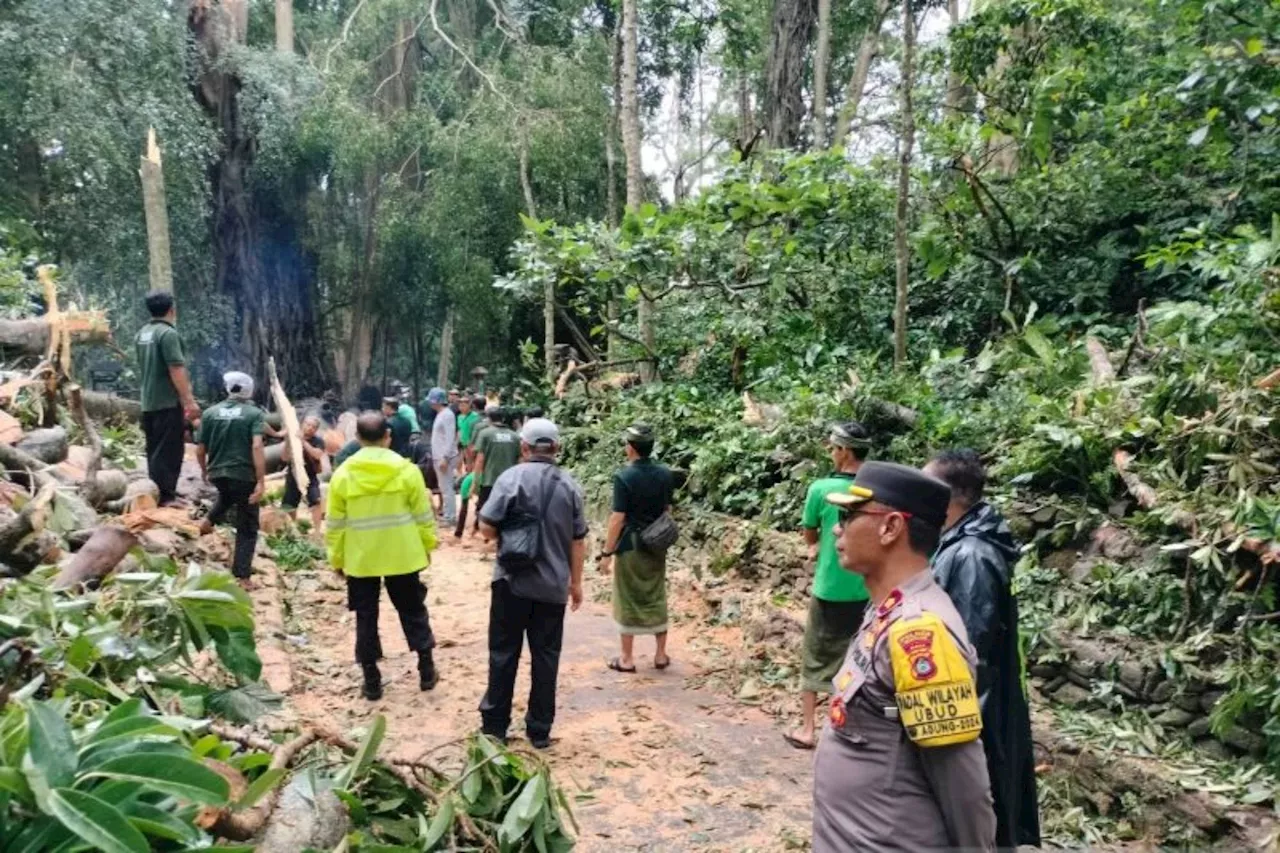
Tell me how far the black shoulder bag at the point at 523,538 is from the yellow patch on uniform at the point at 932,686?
3068 millimetres

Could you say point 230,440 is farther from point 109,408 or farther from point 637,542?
point 109,408

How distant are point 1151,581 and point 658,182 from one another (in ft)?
64.2

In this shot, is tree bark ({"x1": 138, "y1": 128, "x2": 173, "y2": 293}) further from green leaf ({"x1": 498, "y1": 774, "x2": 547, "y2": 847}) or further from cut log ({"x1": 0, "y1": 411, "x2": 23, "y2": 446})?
green leaf ({"x1": 498, "y1": 774, "x2": 547, "y2": 847})

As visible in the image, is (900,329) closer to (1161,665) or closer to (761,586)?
(761,586)

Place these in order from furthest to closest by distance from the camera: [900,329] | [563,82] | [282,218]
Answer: [282,218], [563,82], [900,329]

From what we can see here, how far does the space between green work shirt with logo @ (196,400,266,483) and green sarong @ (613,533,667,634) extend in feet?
10.0

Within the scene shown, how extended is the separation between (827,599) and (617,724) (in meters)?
1.60

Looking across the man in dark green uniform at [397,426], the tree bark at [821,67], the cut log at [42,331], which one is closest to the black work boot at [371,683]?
the cut log at [42,331]

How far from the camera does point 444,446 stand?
39.0 ft

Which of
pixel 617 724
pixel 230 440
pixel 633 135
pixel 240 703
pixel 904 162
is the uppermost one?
pixel 633 135

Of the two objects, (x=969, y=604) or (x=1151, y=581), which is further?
(x=1151, y=581)

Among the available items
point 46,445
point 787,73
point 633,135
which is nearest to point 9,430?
point 46,445

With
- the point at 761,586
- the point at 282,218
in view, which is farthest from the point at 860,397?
the point at 282,218

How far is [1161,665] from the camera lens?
474 centimetres
